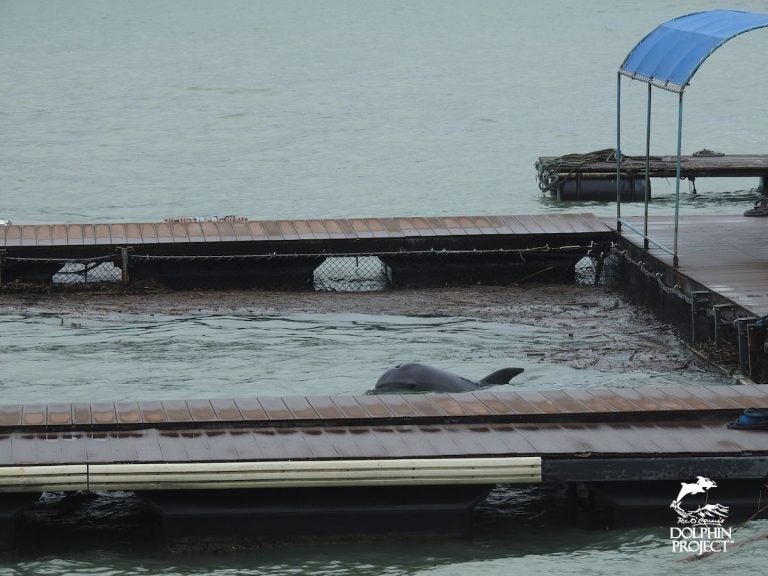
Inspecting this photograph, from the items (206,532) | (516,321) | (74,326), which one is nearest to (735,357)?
(516,321)

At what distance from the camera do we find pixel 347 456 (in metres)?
9.50

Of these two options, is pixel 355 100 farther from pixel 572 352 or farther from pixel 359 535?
pixel 359 535

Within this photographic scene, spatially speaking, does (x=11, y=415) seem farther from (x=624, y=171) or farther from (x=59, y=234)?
(x=624, y=171)

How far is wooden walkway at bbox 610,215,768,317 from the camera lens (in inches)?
568

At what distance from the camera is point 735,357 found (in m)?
13.6

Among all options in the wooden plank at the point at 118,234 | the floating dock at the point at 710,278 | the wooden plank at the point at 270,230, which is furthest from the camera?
the wooden plank at the point at 270,230

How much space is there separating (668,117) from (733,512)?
3409cm

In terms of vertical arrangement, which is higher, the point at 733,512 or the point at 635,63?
Answer: the point at 635,63

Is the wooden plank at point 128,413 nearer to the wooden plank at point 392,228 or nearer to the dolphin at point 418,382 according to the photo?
the dolphin at point 418,382

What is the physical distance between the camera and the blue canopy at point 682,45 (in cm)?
1450

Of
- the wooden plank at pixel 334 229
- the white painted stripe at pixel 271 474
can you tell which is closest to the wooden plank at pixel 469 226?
the wooden plank at pixel 334 229

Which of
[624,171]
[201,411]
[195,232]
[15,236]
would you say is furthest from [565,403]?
[624,171]

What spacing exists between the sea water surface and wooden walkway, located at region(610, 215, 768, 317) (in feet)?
3.83

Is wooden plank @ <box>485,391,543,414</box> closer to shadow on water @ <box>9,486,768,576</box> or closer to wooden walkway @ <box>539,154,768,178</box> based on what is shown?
shadow on water @ <box>9,486,768,576</box>
